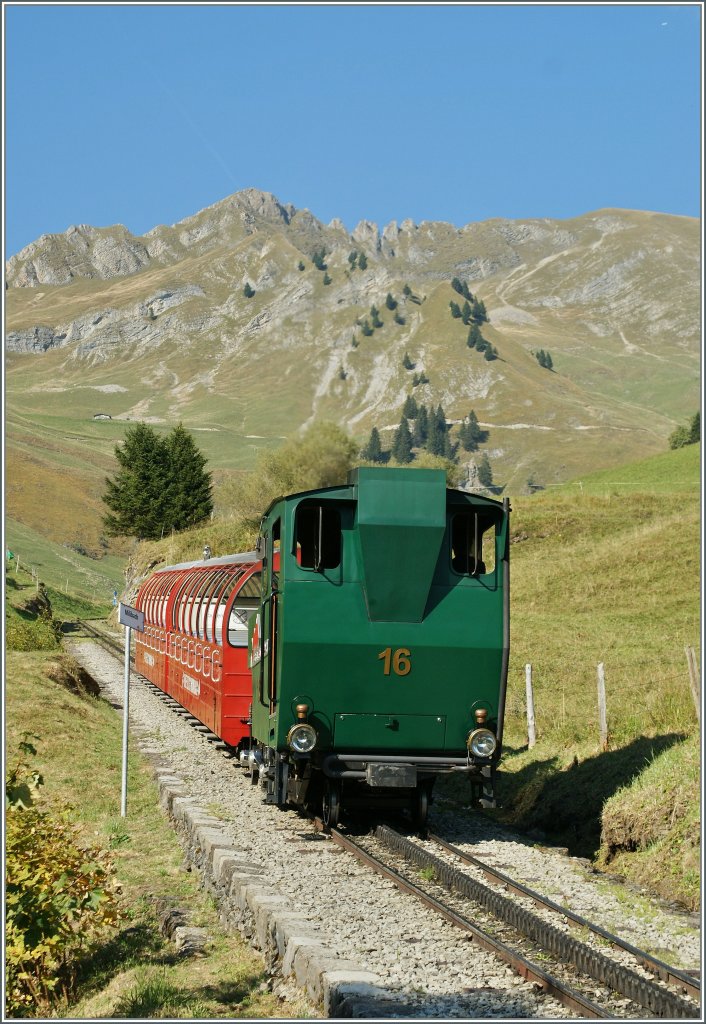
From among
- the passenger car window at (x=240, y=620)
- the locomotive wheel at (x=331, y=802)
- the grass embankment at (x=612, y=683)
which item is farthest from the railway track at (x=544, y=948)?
the passenger car window at (x=240, y=620)

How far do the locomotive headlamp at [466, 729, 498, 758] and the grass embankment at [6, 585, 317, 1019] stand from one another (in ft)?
11.7

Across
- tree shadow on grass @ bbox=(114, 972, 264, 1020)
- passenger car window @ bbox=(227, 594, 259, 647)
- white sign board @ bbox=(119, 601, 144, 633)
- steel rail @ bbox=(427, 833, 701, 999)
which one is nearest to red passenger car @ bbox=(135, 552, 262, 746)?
passenger car window @ bbox=(227, 594, 259, 647)

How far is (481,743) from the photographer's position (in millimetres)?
13898

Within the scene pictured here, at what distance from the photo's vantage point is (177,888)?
41.6ft

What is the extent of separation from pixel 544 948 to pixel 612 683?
15.8m

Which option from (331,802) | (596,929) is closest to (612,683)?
(331,802)

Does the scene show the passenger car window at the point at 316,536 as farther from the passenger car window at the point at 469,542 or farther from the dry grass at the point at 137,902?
the dry grass at the point at 137,902

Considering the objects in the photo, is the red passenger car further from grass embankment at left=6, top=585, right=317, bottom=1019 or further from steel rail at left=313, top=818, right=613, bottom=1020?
steel rail at left=313, top=818, right=613, bottom=1020

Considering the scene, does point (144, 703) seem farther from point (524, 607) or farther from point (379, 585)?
point (379, 585)

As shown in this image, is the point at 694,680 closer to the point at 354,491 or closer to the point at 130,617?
the point at 354,491

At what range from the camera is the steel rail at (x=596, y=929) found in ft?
28.7

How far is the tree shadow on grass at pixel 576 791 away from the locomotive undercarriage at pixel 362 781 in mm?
2434

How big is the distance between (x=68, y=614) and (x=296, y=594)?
6668cm

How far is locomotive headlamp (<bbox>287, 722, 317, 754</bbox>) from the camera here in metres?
13.6
